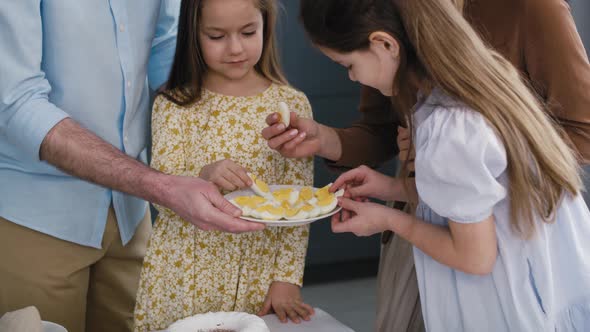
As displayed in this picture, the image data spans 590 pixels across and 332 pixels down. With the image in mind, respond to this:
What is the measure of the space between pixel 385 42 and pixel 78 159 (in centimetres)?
76

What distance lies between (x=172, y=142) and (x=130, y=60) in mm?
237

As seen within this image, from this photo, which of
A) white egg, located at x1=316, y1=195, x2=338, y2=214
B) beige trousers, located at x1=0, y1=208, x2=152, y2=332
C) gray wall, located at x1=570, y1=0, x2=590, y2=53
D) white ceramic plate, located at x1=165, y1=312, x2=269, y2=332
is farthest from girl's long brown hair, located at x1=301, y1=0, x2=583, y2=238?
gray wall, located at x1=570, y1=0, x2=590, y2=53

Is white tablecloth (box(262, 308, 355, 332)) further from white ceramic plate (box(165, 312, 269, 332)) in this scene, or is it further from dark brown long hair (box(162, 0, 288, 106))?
dark brown long hair (box(162, 0, 288, 106))

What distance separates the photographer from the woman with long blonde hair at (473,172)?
136 cm

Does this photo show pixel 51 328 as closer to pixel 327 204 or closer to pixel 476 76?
pixel 327 204

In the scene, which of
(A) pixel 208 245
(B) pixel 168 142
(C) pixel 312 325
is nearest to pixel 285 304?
(C) pixel 312 325

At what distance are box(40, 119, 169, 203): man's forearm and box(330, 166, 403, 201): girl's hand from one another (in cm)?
45

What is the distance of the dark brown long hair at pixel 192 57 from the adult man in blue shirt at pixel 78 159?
3.5 inches

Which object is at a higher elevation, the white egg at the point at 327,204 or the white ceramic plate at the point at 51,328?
the white egg at the point at 327,204

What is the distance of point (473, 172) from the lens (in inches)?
52.5

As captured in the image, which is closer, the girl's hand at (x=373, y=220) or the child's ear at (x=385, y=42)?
the child's ear at (x=385, y=42)

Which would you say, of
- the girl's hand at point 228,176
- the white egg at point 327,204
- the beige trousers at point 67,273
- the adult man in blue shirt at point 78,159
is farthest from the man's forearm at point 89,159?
the white egg at point 327,204

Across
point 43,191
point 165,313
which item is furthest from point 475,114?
point 43,191

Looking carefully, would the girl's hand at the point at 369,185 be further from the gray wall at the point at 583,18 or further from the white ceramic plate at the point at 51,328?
the gray wall at the point at 583,18
